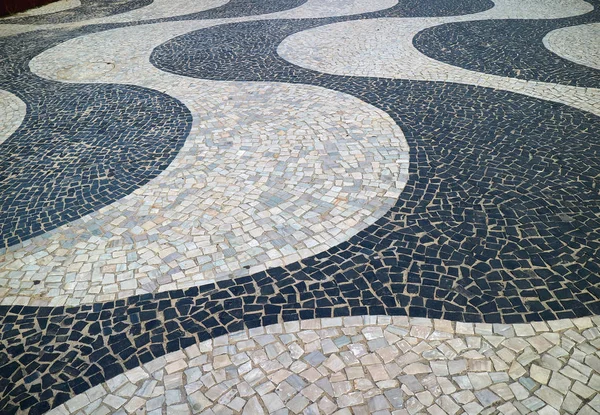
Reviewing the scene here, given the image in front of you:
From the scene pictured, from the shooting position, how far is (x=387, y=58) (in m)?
9.51

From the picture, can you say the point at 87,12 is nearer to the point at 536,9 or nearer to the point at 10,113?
the point at 10,113

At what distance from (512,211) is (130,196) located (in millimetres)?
4394

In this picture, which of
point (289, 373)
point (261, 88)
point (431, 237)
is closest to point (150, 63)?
point (261, 88)

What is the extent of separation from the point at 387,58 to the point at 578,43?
435cm

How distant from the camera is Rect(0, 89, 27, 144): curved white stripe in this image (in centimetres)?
719

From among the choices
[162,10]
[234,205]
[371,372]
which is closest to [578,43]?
[234,205]

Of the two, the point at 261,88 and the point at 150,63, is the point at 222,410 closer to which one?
the point at 261,88

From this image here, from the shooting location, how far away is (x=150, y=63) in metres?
9.77

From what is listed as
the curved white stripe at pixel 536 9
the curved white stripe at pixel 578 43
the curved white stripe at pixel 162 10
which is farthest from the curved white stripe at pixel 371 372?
the curved white stripe at pixel 162 10

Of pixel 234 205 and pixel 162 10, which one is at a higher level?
pixel 162 10

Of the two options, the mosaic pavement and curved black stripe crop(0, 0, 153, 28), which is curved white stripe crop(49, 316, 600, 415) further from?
curved black stripe crop(0, 0, 153, 28)

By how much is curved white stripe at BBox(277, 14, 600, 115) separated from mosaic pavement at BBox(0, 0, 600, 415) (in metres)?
0.10

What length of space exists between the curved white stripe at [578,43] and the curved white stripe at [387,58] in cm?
177

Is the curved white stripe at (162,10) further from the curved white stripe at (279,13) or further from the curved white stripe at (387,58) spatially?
the curved white stripe at (387,58)
